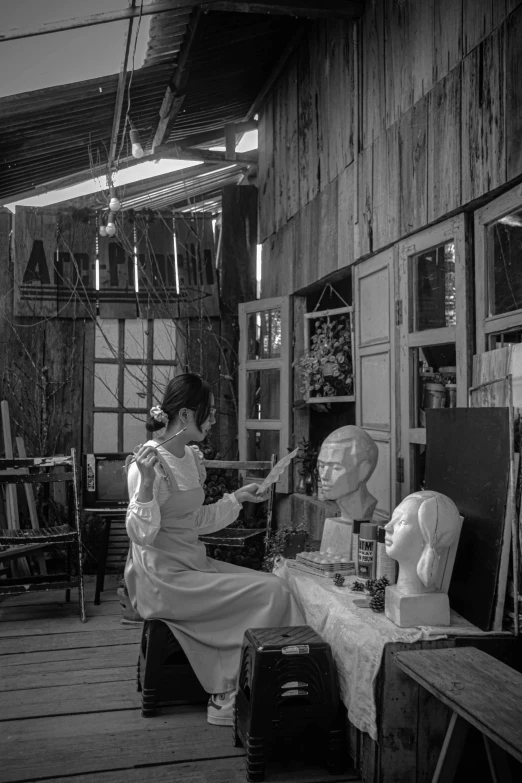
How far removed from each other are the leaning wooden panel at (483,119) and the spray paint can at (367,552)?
163 centimetres

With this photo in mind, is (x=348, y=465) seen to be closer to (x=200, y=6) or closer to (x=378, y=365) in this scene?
(x=378, y=365)

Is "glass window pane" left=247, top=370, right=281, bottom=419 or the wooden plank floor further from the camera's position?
"glass window pane" left=247, top=370, right=281, bottom=419

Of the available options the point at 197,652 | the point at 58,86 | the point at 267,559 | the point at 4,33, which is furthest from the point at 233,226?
the point at 197,652

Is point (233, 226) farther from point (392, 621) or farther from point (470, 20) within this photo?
point (392, 621)

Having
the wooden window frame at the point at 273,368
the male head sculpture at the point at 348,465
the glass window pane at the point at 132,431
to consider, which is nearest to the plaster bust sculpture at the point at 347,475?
the male head sculpture at the point at 348,465

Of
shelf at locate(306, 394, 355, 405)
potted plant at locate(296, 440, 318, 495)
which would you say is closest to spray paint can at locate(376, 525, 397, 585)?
shelf at locate(306, 394, 355, 405)

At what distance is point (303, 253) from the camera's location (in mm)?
6320

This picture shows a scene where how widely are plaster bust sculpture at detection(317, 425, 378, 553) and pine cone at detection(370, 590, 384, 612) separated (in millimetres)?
715

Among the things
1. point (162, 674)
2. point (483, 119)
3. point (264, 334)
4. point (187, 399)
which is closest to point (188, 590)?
point (162, 674)

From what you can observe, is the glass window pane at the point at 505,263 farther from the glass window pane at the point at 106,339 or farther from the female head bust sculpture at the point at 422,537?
the glass window pane at the point at 106,339

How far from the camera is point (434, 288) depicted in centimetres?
401

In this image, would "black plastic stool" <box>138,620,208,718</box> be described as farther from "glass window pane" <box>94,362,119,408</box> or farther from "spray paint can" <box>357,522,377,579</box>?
"glass window pane" <box>94,362,119,408</box>

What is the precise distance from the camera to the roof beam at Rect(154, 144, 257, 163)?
26.6 feet

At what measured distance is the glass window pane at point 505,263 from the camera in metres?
3.23
